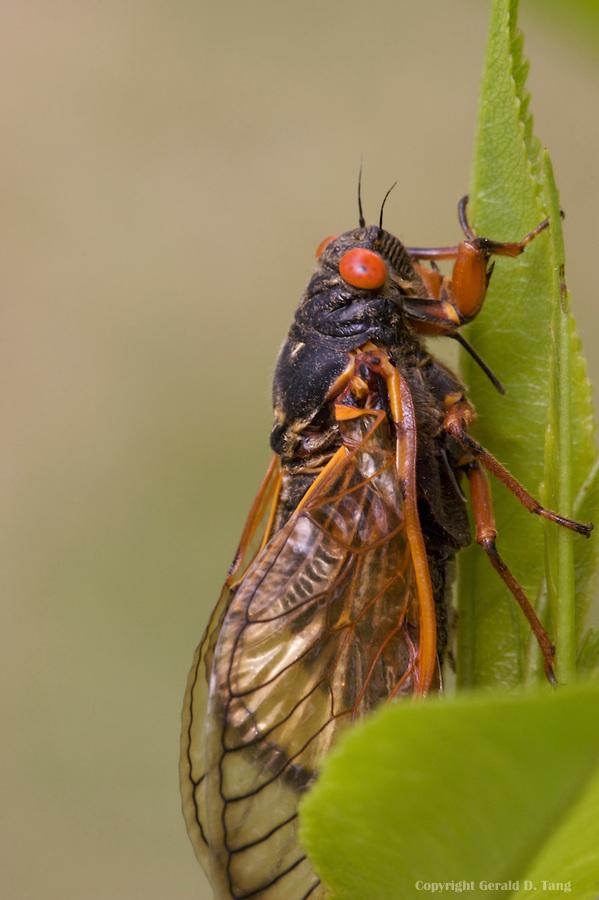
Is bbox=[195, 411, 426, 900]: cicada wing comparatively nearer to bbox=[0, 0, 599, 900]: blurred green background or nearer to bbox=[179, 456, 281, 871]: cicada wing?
bbox=[179, 456, 281, 871]: cicada wing

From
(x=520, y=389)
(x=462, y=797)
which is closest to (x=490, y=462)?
(x=520, y=389)

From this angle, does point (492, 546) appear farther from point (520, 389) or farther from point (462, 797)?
point (462, 797)

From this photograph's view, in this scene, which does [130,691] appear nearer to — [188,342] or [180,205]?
[188,342]

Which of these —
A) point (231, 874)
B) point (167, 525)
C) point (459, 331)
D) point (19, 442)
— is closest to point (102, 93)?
point (19, 442)

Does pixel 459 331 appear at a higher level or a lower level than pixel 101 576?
higher

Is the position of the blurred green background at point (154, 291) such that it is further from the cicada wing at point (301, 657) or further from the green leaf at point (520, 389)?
the green leaf at point (520, 389)

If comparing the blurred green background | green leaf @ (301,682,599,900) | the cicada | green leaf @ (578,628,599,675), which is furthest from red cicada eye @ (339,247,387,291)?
the blurred green background
